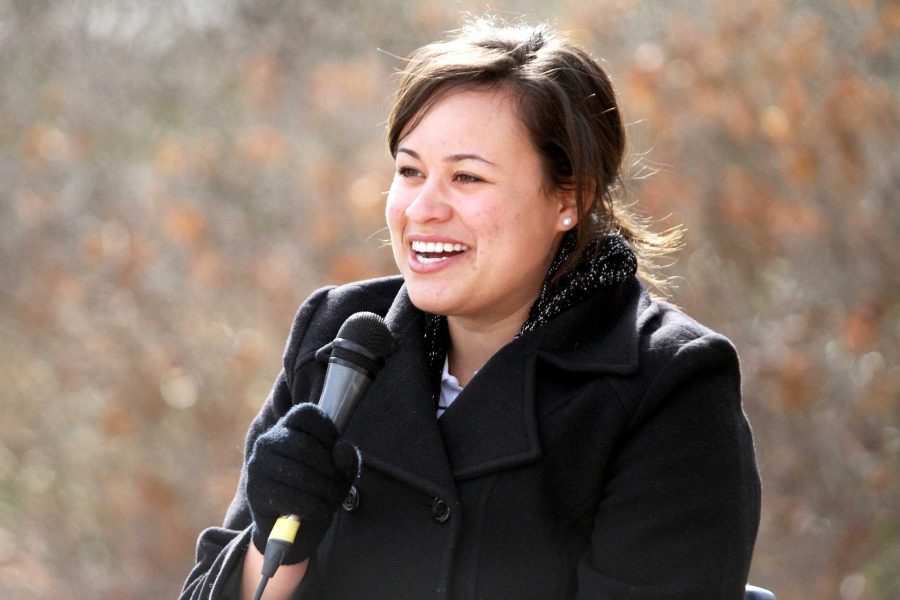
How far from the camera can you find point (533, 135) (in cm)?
264

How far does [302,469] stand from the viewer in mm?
2234

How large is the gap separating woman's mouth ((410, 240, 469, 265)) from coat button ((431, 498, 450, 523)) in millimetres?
475

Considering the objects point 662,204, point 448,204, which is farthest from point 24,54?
point 448,204

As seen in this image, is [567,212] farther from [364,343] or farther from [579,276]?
[364,343]

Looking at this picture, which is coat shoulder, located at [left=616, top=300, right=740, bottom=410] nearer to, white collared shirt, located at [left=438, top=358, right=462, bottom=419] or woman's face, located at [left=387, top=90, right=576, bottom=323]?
woman's face, located at [left=387, top=90, right=576, bottom=323]

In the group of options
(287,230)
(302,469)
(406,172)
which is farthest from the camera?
(287,230)

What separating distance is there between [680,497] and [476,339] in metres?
0.65

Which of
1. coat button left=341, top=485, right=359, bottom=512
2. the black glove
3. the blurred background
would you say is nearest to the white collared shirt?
coat button left=341, top=485, right=359, bottom=512

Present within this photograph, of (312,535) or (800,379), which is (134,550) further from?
(312,535)

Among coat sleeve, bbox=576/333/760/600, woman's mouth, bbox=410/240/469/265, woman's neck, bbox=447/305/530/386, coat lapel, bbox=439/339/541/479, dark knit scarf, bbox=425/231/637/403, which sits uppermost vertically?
woman's mouth, bbox=410/240/469/265

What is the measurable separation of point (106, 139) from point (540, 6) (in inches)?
86.8

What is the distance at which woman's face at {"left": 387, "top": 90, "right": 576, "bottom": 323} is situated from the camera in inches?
102

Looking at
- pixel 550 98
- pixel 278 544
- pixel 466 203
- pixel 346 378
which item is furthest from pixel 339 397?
pixel 550 98

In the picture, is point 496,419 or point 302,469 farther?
point 496,419
